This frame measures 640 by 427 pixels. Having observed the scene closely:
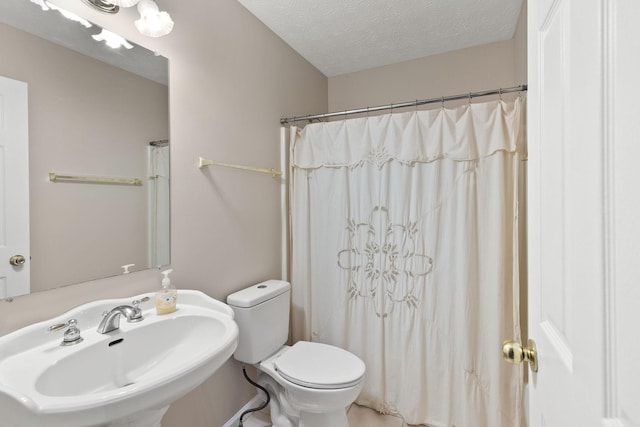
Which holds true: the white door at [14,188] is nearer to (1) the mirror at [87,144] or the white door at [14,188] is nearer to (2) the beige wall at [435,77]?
(1) the mirror at [87,144]

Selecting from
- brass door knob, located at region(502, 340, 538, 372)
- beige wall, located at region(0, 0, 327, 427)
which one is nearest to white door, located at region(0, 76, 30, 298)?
beige wall, located at region(0, 0, 327, 427)

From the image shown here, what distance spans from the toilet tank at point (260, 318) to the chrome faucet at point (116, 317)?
0.53 meters

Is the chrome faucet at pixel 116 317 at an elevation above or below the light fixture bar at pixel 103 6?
below

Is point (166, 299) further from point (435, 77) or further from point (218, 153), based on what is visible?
point (435, 77)

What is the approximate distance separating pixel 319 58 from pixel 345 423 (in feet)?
8.08

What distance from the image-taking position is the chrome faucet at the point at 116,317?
1062 millimetres

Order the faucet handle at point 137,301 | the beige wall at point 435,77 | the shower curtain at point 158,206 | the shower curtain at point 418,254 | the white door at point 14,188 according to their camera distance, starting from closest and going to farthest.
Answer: the white door at point 14,188 → the faucet handle at point 137,301 → the shower curtain at point 158,206 → the shower curtain at point 418,254 → the beige wall at point 435,77

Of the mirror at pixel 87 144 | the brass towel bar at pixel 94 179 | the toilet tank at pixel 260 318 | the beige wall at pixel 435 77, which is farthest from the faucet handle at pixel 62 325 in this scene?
the beige wall at pixel 435 77

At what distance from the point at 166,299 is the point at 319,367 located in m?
0.83

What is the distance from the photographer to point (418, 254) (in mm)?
1794

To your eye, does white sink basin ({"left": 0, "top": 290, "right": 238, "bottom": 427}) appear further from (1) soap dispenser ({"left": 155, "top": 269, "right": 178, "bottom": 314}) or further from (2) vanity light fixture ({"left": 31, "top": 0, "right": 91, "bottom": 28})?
(2) vanity light fixture ({"left": 31, "top": 0, "right": 91, "bottom": 28})

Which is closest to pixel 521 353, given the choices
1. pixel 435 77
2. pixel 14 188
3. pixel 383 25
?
pixel 14 188

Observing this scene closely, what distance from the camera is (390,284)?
1871 millimetres
